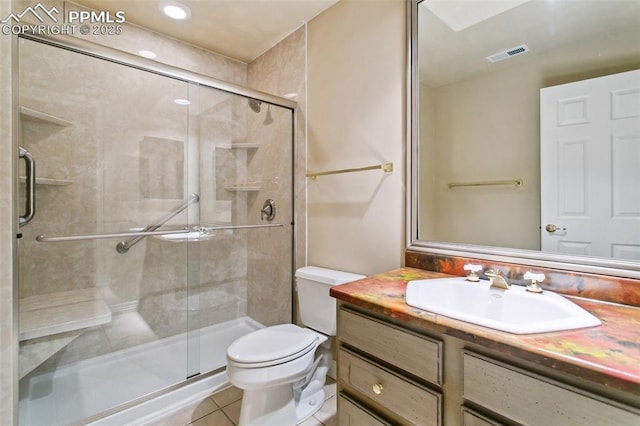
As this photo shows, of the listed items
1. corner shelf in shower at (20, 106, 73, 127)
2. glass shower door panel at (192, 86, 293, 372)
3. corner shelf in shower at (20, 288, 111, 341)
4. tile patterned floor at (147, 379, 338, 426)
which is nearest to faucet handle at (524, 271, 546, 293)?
tile patterned floor at (147, 379, 338, 426)

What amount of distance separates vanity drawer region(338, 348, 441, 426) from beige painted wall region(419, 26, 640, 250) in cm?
72

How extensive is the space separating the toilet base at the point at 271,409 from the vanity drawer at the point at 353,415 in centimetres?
49

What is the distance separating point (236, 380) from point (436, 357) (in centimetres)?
93

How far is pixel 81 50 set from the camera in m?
1.36

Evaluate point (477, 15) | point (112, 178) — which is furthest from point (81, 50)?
point (477, 15)

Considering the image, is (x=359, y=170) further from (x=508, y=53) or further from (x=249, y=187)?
(x=249, y=187)

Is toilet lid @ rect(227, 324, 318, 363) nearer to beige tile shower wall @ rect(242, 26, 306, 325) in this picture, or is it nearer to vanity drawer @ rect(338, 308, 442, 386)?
vanity drawer @ rect(338, 308, 442, 386)

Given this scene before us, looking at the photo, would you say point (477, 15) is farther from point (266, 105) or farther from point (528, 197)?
point (266, 105)

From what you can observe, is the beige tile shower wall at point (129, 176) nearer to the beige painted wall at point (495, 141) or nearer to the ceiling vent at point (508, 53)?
the beige painted wall at point (495, 141)

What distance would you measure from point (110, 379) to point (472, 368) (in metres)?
2.04

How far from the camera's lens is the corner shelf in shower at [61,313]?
4.61 feet

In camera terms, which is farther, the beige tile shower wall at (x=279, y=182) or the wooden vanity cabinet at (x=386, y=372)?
the beige tile shower wall at (x=279, y=182)

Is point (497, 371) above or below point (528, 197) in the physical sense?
below

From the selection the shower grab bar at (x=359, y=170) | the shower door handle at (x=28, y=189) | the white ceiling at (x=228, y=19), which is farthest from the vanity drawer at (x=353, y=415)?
the white ceiling at (x=228, y=19)
